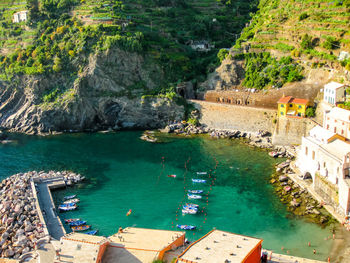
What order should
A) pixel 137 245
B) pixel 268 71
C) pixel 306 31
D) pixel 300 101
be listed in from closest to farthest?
pixel 137 245 → pixel 300 101 → pixel 306 31 → pixel 268 71

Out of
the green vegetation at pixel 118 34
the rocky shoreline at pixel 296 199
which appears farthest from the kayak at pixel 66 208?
the green vegetation at pixel 118 34

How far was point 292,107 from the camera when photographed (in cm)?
5494

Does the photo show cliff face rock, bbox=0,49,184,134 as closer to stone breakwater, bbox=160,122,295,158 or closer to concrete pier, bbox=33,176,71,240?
stone breakwater, bbox=160,122,295,158

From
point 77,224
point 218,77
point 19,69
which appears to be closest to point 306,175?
point 77,224

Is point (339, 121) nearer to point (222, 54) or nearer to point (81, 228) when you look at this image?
point (81, 228)

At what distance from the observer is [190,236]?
1423 inches

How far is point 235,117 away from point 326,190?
2400 cm

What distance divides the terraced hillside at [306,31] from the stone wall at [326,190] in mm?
20302

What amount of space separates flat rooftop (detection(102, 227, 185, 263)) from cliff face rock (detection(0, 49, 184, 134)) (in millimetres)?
38944

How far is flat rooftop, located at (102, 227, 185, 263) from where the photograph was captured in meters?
25.9

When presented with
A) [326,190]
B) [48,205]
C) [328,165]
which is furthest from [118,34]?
[326,190]

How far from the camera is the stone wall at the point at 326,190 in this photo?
38.2 metres

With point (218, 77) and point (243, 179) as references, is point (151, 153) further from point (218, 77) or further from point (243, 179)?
point (218, 77)

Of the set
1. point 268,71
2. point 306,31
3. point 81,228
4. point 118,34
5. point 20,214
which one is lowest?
point 81,228
